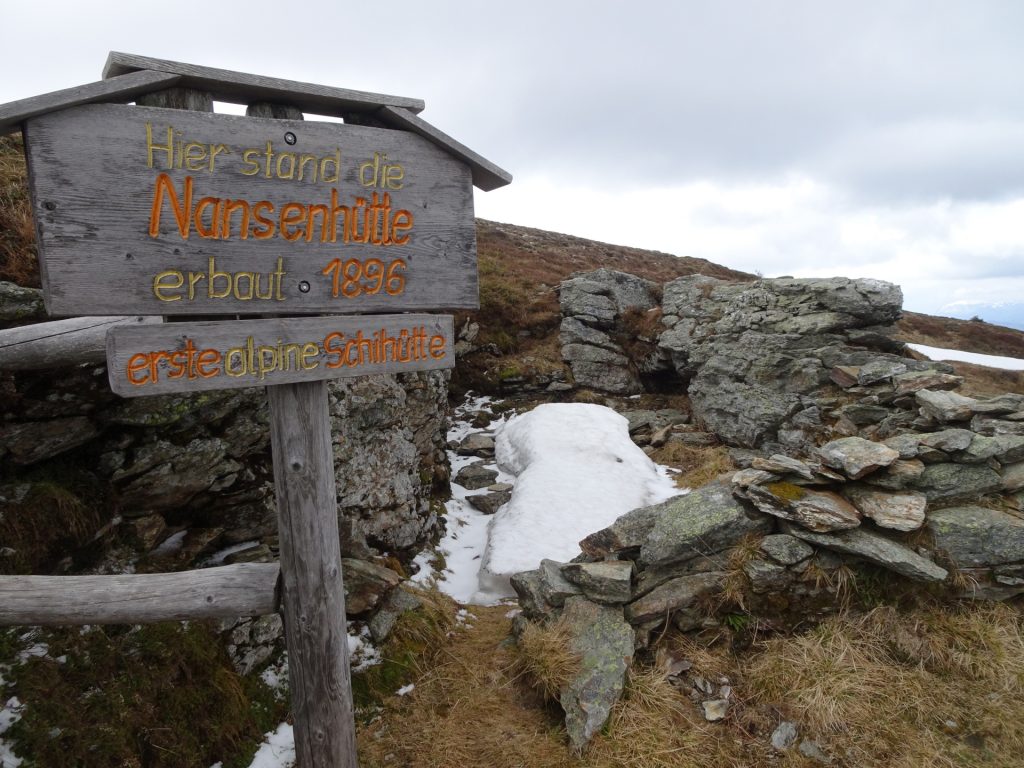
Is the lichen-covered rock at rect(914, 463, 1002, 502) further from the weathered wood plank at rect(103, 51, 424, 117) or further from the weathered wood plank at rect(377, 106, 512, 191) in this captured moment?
the weathered wood plank at rect(103, 51, 424, 117)

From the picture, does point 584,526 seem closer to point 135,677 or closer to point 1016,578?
point 1016,578

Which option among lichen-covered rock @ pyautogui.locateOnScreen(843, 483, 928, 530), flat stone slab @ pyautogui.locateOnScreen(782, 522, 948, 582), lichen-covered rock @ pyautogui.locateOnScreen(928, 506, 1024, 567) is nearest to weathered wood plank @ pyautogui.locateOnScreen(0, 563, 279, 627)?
flat stone slab @ pyautogui.locateOnScreen(782, 522, 948, 582)

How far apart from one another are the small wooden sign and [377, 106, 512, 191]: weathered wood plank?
101 centimetres

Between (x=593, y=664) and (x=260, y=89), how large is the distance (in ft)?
16.7

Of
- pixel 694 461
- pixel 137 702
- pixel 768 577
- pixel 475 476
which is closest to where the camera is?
pixel 137 702

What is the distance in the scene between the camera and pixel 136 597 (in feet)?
11.2

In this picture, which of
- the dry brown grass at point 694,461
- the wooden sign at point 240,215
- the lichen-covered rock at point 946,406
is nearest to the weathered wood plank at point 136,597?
the wooden sign at point 240,215

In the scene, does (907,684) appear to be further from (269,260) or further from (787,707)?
(269,260)

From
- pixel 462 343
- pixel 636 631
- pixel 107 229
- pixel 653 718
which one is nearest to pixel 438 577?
pixel 636 631

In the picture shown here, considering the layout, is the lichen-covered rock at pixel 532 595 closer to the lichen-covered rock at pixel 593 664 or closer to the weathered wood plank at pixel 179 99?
Answer: the lichen-covered rock at pixel 593 664

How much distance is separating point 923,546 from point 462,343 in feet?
36.6

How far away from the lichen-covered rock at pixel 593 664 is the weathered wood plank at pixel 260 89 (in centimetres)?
475

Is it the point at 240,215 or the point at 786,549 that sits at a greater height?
the point at 240,215

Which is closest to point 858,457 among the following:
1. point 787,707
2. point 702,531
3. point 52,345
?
point 702,531
